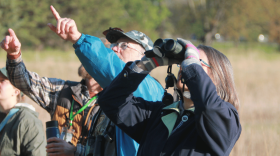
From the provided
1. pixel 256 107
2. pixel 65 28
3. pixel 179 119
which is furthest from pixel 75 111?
pixel 256 107

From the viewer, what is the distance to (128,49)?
224 cm

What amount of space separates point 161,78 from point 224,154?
956cm

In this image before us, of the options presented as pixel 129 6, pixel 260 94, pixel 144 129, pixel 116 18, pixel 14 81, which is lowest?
pixel 260 94

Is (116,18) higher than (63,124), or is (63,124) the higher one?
(116,18)

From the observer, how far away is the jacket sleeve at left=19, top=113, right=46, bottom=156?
262 centimetres

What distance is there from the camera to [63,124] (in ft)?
8.70

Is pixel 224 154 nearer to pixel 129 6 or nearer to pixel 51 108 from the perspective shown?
pixel 51 108

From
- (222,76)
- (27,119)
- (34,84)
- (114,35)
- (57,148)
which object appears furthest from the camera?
(27,119)

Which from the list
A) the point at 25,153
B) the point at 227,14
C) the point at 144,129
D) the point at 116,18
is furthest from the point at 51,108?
the point at 116,18

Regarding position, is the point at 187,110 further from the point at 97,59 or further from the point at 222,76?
the point at 97,59

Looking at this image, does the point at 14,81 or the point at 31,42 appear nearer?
the point at 14,81

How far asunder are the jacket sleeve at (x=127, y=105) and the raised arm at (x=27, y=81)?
102 cm

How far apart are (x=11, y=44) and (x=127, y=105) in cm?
116

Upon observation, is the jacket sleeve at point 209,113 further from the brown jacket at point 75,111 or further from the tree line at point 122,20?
the tree line at point 122,20
